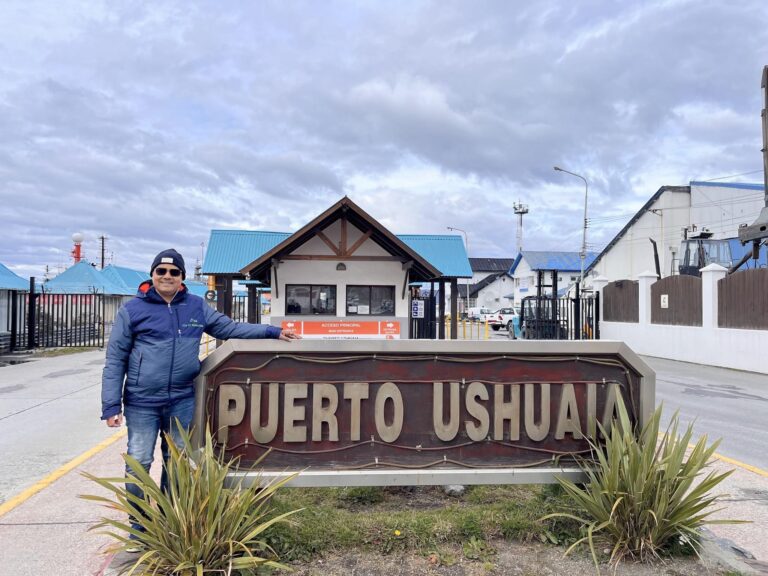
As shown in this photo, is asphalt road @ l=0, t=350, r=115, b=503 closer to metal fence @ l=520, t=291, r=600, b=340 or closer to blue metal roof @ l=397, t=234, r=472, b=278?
blue metal roof @ l=397, t=234, r=472, b=278

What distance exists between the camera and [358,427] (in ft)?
11.9

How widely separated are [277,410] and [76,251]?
147ft

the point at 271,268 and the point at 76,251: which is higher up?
the point at 76,251

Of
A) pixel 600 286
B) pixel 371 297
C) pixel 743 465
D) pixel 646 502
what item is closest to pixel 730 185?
pixel 600 286

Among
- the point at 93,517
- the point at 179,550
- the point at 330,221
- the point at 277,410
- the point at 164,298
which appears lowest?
the point at 93,517

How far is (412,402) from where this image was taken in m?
3.67

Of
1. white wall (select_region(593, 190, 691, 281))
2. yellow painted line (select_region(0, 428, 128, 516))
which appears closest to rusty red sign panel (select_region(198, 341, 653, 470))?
yellow painted line (select_region(0, 428, 128, 516))

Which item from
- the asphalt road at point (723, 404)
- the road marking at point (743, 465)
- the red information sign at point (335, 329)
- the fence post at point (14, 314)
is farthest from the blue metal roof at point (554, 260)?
the road marking at point (743, 465)

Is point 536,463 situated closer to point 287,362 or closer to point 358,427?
point 358,427

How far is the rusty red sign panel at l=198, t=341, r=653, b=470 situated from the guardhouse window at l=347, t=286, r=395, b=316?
1212 centimetres

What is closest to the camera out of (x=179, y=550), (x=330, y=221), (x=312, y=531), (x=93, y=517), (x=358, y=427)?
(x=179, y=550)

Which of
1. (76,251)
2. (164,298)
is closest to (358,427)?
(164,298)

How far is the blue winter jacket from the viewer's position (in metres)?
3.37

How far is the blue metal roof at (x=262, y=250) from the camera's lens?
61.6ft
